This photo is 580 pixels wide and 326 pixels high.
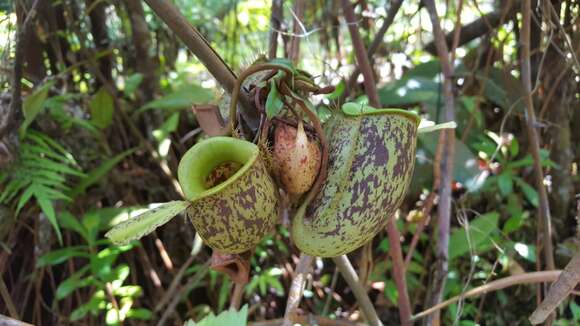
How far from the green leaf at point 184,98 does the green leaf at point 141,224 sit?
79 cm

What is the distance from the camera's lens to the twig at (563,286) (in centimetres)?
65

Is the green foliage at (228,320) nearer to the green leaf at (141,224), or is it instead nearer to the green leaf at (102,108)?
the green leaf at (141,224)

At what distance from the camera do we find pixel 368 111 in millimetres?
589

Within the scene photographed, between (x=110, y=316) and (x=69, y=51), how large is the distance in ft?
2.27

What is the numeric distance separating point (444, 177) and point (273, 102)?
1.86 ft

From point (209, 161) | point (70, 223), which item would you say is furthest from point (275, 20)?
point (70, 223)

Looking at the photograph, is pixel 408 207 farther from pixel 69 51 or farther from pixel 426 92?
pixel 69 51

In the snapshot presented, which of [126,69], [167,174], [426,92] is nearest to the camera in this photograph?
[426,92]

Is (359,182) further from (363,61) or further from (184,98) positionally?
(184,98)

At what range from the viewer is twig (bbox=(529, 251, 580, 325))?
2.13 ft

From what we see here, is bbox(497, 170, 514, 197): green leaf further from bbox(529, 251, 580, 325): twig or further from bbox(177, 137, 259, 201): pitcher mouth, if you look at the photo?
bbox(177, 137, 259, 201): pitcher mouth

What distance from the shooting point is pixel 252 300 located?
54.7 inches

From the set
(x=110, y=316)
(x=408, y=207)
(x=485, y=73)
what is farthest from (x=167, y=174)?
(x=485, y=73)

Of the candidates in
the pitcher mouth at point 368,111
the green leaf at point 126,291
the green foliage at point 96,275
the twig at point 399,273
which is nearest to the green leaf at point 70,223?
the green foliage at point 96,275
